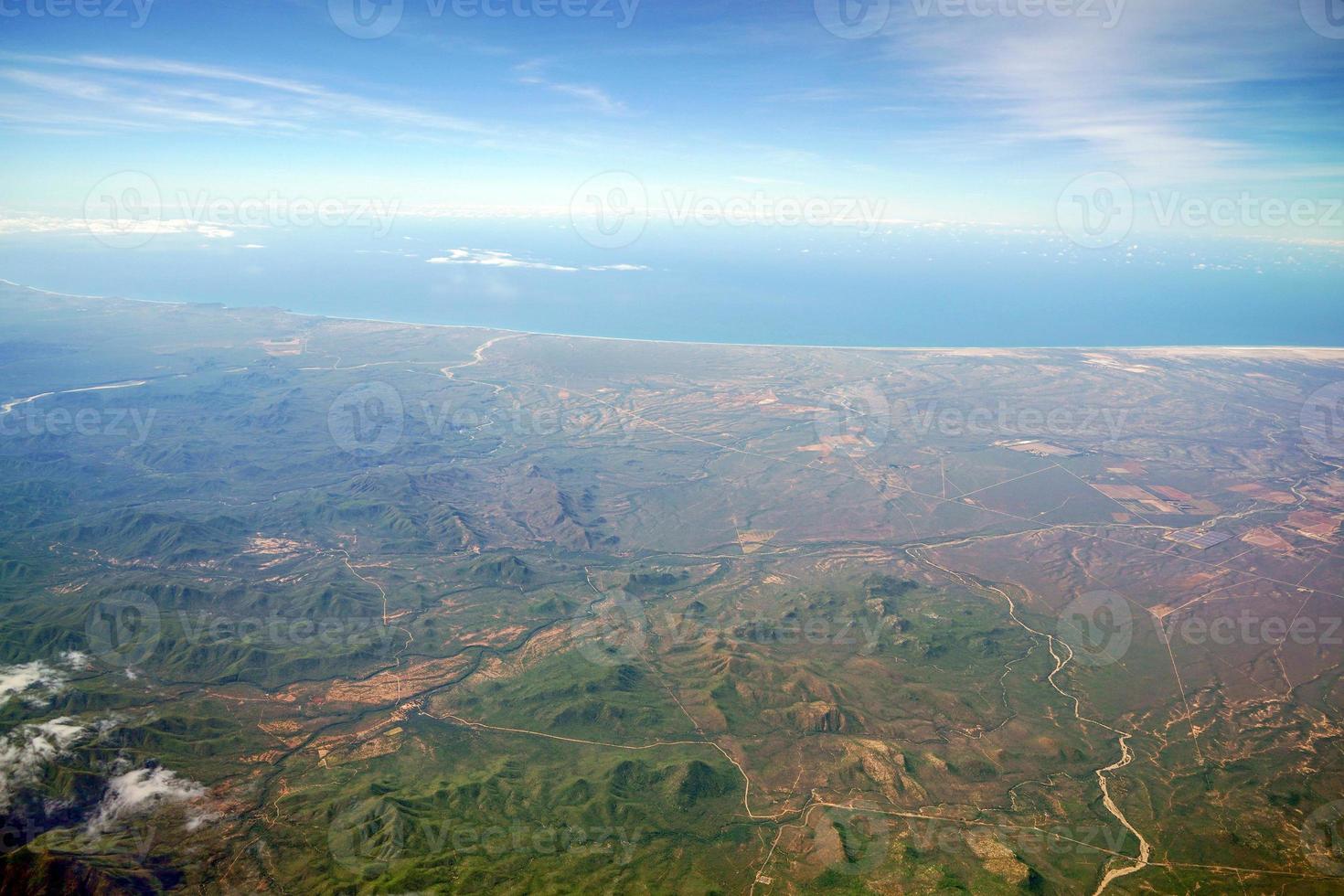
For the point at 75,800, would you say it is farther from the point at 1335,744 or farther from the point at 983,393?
the point at 983,393

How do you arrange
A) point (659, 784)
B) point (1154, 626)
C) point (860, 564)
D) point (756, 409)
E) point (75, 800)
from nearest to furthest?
1. point (75, 800)
2. point (659, 784)
3. point (1154, 626)
4. point (860, 564)
5. point (756, 409)

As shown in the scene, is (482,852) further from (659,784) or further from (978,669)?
(978,669)

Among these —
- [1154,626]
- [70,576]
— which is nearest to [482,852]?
[70,576]

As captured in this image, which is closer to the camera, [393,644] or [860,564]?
[393,644]

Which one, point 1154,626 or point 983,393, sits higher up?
point 983,393

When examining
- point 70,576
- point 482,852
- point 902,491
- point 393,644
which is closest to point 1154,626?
point 902,491

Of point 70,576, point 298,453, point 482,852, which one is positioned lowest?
point 482,852

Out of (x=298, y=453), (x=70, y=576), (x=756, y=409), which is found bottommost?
(x=70, y=576)

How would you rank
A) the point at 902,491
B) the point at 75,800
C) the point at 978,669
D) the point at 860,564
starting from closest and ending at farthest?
the point at 75,800, the point at 978,669, the point at 860,564, the point at 902,491

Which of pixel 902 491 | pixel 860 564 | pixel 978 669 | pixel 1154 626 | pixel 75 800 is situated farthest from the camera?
pixel 902 491
